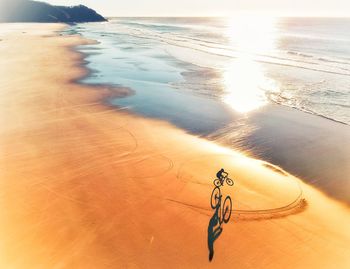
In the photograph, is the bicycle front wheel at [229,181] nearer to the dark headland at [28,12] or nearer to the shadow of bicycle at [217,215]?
the shadow of bicycle at [217,215]

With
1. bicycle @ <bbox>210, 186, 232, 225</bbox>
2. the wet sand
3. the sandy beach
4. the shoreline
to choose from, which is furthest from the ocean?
bicycle @ <bbox>210, 186, 232, 225</bbox>

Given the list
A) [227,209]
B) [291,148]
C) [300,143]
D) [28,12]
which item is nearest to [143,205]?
[227,209]

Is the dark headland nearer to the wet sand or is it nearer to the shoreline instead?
the shoreline

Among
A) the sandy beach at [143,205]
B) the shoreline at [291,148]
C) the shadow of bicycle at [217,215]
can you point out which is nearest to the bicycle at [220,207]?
the shadow of bicycle at [217,215]

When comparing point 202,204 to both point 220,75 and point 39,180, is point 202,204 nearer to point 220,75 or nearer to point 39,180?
point 39,180

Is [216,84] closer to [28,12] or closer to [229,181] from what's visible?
[229,181]

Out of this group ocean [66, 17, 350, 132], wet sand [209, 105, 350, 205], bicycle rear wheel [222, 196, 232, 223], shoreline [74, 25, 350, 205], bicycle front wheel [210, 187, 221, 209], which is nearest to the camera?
bicycle rear wheel [222, 196, 232, 223]

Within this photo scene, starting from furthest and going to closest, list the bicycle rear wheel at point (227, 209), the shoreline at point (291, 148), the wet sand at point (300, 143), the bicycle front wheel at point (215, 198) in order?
the wet sand at point (300, 143)
the shoreline at point (291, 148)
the bicycle front wheel at point (215, 198)
the bicycle rear wheel at point (227, 209)
